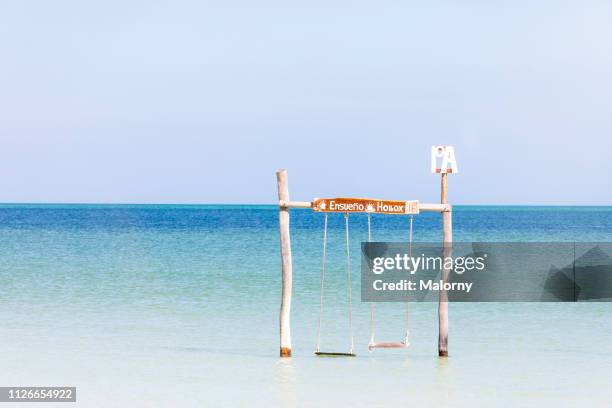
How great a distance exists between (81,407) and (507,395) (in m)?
5.76

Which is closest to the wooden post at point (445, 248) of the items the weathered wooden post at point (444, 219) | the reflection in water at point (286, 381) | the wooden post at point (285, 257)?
the weathered wooden post at point (444, 219)

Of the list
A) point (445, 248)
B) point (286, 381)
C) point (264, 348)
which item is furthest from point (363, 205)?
point (264, 348)

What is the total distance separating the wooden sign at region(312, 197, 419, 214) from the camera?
15.2 metres

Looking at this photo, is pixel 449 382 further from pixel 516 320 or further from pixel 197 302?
pixel 197 302

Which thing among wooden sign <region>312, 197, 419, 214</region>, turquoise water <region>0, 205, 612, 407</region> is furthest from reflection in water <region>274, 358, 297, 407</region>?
wooden sign <region>312, 197, 419, 214</region>

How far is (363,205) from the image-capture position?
15.3 meters

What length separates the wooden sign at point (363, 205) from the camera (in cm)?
1522

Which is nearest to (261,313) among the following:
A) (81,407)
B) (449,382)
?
(449,382)

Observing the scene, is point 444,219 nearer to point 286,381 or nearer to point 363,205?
point 363,205

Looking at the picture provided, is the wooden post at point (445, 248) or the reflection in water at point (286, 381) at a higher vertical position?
the wooden post at point (445, 248)

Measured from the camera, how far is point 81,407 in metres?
12.6

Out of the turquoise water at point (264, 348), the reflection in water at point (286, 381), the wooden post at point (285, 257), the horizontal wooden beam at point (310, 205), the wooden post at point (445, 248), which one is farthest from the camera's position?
the wooden post at point (445, 248)

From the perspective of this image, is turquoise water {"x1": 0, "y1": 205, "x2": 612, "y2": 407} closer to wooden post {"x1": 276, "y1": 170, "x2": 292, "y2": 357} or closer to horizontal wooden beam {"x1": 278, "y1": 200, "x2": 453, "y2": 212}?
wooden post {"x1": 276, "y1": 170, "x2": 292, "y2": 357}

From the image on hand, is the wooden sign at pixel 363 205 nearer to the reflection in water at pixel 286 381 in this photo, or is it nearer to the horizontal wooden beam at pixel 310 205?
the horizontal wooden beam at pixel 310 205
